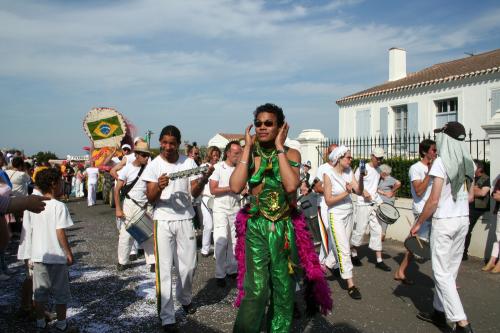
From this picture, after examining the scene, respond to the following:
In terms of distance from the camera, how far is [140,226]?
200 inches

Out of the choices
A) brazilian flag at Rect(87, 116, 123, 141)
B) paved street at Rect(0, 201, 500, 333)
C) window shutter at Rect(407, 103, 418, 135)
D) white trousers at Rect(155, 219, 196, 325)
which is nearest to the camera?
white trousers at Rect(155, 219, 196, 325)

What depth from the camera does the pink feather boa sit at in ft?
11.3

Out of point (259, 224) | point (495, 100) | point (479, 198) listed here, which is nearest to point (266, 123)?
point (259, 224)

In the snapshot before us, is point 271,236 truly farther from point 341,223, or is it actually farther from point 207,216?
point 207,216

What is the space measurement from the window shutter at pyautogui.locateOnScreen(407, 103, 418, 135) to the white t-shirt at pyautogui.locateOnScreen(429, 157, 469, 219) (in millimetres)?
19318

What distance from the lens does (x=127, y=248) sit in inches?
272

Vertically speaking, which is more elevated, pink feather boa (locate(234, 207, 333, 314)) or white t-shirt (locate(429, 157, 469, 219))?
white t-shirt (locate(429, 157, 469, 219))

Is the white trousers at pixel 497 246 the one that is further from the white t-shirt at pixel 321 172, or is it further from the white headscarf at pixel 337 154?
the white headscarf at pixel 337 154

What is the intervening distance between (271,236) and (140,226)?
2308 millimetres

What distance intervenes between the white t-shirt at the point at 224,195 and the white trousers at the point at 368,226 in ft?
7.53

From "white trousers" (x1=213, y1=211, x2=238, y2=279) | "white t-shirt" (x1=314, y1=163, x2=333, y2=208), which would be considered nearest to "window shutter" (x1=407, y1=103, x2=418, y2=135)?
"white t-shirt" (x1=314, y1=163, x2=333, y2=208)

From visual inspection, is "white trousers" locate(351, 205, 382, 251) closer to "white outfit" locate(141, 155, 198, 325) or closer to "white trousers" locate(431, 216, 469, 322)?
"white trousers" locate(431, 216, 469, 322)

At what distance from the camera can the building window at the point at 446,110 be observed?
20.7 metres

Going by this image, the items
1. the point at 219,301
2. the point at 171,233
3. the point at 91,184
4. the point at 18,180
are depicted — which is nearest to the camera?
the point at 171,233
